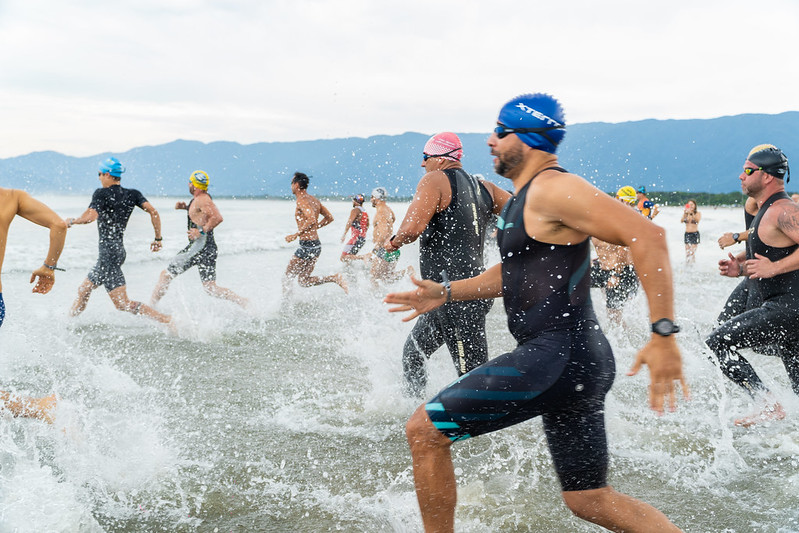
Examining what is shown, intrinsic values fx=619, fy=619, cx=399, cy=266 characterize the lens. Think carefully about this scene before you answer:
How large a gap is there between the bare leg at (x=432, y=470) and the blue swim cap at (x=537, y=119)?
44.4 inches

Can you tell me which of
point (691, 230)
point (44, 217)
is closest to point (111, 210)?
point (44, 217)

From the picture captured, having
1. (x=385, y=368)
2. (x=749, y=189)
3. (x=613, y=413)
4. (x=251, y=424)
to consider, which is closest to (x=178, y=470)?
(x=251, y=424)

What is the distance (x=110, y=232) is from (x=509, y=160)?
6.39m

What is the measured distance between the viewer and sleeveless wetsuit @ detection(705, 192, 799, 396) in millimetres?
4164

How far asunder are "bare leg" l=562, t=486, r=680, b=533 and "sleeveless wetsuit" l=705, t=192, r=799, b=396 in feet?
8.17

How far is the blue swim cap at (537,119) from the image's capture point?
7.91 ft

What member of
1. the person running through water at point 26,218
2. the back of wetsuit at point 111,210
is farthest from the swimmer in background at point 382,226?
the person running through water at point 26,218

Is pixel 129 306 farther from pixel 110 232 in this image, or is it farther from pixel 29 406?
pixel 29 406

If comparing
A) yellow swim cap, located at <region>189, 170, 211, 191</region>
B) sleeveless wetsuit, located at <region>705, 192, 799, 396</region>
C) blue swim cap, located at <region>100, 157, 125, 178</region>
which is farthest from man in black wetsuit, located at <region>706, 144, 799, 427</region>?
yellow swim cap, located at <region>189, 170, 211, 191</region>

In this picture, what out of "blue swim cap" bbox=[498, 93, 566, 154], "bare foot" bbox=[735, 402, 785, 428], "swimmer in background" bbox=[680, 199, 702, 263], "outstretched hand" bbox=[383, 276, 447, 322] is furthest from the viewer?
"swimmer in background" bbox=[680, 199, 702, 263]

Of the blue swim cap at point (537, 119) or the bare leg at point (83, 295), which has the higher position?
the blue swim cap at point (537, 119)

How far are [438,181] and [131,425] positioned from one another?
253cm

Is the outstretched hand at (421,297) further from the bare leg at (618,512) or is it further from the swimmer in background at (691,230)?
the swimmer in background at (691,230)

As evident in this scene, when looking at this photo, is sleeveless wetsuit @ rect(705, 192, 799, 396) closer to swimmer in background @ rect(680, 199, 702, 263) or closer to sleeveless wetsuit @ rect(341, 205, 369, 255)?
sleeveless wetsuit @ rect(341, 205, 369, 255)
